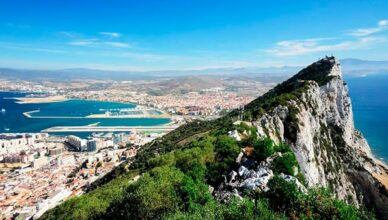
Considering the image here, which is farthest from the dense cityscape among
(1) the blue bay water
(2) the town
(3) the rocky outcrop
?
(1) the blue bay water

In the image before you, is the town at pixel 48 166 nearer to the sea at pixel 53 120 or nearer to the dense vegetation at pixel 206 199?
the sea at pixel 53 120

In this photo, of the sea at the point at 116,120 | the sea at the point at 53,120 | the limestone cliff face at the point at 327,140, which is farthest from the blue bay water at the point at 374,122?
the sea at the point at 53,120

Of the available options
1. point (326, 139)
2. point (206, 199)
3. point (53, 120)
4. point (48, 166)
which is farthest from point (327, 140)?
point (53, 120)

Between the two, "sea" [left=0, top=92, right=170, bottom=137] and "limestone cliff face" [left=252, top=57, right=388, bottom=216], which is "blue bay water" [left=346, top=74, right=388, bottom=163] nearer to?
"limestone cliff face" [left=252, top=57, right=388, bottom=216]

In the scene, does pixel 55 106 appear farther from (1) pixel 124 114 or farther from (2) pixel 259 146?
(2) pixel 259 146

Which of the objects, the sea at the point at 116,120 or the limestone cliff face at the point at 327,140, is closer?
the limestone cliff face at the point at 327,140

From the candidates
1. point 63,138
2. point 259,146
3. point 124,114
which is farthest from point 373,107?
point 259,146

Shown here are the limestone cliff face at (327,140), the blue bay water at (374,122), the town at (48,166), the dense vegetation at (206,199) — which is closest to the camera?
the dense vegetation at (206,199)
